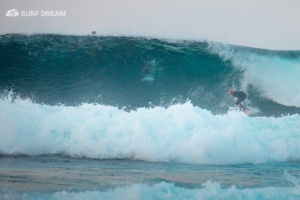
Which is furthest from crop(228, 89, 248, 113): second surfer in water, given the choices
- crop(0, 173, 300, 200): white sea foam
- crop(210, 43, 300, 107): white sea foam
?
crop(0, 173, 300, 200): white sea foam

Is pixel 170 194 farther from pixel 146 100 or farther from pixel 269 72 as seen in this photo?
pixel 269 72

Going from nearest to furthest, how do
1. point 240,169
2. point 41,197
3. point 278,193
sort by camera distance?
point 41,197
point 278,193
point 240,169

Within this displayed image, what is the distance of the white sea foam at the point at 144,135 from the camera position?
5336 mm

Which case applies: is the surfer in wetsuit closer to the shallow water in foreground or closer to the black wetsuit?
the black wetsuit

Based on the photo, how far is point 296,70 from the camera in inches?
460

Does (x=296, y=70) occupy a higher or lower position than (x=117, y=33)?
lower

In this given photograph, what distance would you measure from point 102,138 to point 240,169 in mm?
2940

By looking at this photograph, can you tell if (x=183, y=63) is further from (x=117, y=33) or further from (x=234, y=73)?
(x=117, y=33)

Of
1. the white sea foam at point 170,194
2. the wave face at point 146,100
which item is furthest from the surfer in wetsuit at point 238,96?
the white sea foam at point 170,194

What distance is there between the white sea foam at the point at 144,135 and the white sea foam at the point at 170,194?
191 centimetres

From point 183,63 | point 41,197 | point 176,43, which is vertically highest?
point 176,43

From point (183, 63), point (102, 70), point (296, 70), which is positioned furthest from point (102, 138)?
point (296, 70)

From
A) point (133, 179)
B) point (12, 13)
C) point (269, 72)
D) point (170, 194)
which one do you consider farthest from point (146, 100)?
point (12, 13)

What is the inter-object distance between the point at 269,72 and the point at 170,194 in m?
9.88
